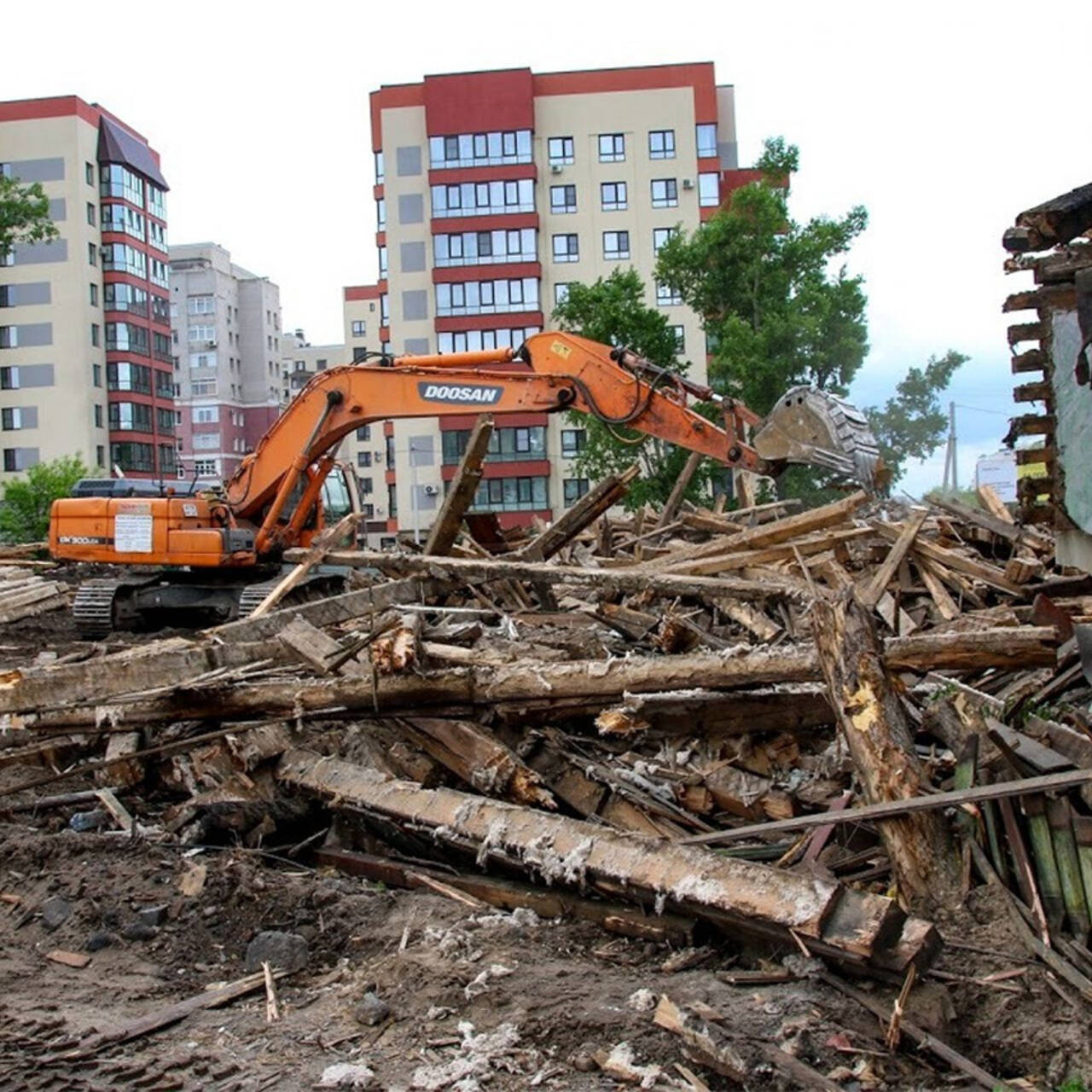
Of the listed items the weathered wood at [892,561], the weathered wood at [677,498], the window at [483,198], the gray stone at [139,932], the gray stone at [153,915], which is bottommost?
the gray stone at [139,932]

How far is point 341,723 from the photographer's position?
748cm

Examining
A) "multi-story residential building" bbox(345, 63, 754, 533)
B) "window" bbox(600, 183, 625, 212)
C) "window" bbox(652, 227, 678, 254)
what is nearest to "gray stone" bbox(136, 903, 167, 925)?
"multi-story residential building" bbox(345, 63, 754, 533)

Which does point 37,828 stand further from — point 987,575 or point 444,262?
point 444,262

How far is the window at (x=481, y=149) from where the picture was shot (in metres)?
55.0

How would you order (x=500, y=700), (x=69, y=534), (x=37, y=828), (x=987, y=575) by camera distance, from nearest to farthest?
(x=500, y=700) → (x=37, y=828) → (x=987, y=575) → (x=69, y=534)

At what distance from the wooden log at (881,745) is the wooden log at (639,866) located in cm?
59

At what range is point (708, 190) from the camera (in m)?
56.8

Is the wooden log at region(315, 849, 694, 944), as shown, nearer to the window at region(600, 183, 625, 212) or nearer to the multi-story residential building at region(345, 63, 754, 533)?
the multi-story residential building at region(345, 63, 754, 533)

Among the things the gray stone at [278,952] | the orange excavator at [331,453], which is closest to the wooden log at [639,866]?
the gray stone at [278,952]

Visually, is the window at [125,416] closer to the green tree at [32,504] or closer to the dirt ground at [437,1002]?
the green tree at [32,504]

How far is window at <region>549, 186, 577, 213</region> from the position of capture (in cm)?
5644

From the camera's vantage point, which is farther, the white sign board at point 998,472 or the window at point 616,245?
the window at point 616,245

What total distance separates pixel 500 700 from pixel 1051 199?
148 inches

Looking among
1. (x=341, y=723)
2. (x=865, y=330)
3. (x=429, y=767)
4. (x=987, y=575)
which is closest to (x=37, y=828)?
(x=341, y=723)
